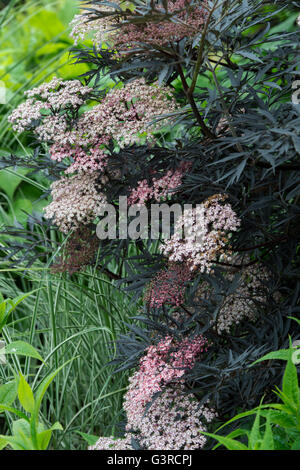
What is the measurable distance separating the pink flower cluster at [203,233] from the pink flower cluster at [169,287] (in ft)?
0.17

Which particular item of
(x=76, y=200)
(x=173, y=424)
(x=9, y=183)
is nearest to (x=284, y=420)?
(x=173, y=424)

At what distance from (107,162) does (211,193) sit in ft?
0.79

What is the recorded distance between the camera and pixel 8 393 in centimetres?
110

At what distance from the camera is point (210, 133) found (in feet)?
3.56

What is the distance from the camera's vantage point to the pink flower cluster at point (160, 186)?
111 cm

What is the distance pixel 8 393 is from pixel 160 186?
0.53 metres

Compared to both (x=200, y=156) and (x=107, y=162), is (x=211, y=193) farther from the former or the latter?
(x=107, y=162)

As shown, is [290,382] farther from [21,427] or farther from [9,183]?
[9,183]

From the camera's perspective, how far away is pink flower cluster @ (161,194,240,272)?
100cm

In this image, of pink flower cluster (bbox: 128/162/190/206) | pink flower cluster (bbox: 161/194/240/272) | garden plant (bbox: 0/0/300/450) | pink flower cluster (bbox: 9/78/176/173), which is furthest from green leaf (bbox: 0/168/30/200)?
pink flower cluster (bbox: 161/194/240/272)

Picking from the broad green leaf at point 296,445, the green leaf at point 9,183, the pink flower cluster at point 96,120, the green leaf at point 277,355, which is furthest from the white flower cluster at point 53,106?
the green leaf at point 9,183

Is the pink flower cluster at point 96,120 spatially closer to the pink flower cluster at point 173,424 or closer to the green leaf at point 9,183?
the pink flower cluster at point 173,424

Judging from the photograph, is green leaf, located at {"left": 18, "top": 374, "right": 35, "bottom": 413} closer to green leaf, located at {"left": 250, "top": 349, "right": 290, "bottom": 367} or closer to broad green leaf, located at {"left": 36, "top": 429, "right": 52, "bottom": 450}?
broad green leaf, located at {"left": 36, "top": 429, "right": 52, "bottom": 450}
